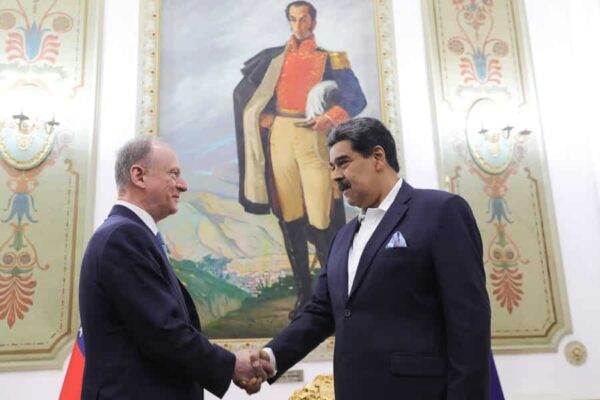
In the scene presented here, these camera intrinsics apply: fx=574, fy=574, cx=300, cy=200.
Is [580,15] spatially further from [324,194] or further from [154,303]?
[154,303]

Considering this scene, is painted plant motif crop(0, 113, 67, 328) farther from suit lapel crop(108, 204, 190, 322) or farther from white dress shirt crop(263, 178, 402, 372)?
white dress shirt crop(263, 178, 402, 372)

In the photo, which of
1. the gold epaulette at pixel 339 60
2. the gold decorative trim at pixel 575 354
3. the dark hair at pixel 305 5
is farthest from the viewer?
the dark hair at pixel 305 5

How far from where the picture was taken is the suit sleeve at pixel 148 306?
2.30 m

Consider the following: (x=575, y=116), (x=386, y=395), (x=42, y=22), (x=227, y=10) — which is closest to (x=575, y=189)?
(x=575, y=116)

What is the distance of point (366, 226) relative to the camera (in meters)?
2.71

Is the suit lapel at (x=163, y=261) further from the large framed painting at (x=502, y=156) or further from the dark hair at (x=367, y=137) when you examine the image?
the large framed painting at (x=502, y=156)

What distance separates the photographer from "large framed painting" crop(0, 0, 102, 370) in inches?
187

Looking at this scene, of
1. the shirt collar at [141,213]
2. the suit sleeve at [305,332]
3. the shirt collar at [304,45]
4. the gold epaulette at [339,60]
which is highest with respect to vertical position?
the shirt collar at [304,45]

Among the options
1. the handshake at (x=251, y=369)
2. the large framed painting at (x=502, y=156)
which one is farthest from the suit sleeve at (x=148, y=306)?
the large framed painting at (x=502, y=156)

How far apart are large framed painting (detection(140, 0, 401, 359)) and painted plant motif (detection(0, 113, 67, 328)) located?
38.2 inches

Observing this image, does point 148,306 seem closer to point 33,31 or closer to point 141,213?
point 141,213

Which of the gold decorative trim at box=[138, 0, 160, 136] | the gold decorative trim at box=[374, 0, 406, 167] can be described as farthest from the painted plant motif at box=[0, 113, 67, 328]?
the gold decorative trim at box=[374, 0, 406, 167]

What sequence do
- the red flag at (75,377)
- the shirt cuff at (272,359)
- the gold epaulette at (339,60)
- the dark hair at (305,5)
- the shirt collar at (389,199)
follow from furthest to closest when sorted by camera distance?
the dark hair at (305,5) → the gold epaulette at (339,60) → the red flag at (75,377) → the shirt cuff at (272,359) → the shirt collar at (389,199)

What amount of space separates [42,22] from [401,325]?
4.89 metres
